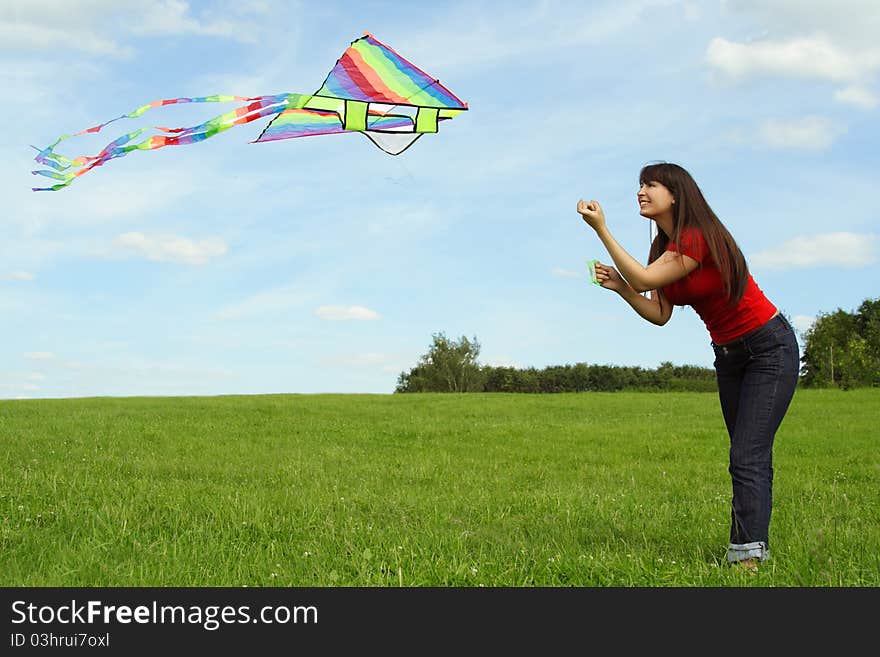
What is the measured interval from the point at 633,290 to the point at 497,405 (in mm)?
22329

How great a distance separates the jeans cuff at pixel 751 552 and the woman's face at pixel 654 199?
2295 mm

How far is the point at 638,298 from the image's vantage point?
230 inches

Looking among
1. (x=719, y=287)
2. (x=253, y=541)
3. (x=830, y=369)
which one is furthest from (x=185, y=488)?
(x=830, y=369)

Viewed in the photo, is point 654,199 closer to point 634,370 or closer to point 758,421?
point 758,421

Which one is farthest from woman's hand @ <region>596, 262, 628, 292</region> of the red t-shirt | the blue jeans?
the blue jeans

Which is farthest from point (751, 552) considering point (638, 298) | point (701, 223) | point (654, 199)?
point (654, 199)

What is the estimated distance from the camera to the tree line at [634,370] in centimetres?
5209

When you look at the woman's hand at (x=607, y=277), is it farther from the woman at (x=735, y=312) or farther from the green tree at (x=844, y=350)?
the green tree at (x=844, y=350)

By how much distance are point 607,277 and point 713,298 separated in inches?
28.3

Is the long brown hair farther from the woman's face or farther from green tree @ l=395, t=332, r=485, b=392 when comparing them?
green tree @ l=395, t=332, r=485, b=392
